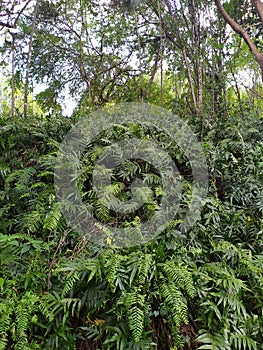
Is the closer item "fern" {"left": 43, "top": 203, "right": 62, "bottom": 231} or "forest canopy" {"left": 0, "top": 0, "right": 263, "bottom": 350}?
"forest canopy" {"left": 0, "top": 0, "right": 263, "bottom": 350}

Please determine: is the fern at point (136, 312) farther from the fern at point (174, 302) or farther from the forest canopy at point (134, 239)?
the fern at point (174, 302)

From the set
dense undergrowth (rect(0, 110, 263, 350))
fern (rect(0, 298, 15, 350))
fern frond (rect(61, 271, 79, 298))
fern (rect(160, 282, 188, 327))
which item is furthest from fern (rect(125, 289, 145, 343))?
fern (rect(0, 298, 15, 350))

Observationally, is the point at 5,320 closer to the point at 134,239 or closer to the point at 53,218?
the point at 53,218

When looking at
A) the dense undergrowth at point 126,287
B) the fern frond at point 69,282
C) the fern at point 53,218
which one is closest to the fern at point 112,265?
the dense undergrowth at point 126,287

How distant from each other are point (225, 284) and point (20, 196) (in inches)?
59.9

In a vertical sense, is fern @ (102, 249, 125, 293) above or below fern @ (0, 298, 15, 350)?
above

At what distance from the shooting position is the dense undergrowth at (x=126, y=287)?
60.7 inches

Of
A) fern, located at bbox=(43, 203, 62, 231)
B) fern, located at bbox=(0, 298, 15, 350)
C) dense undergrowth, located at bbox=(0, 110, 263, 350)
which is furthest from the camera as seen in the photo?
fern, located at bbox=(43, 203, 62, 231)

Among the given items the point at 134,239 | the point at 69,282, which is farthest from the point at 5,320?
the point at 134,239

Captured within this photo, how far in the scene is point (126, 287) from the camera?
5.32 feet

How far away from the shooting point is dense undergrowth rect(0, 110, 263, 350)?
154 cm

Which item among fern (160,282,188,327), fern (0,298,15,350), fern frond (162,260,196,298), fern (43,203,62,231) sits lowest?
fern (0,298,15,350)

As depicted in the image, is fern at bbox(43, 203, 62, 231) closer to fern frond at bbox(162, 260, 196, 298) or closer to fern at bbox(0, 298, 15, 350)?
fern at bbox(0, 298, 15, 350)

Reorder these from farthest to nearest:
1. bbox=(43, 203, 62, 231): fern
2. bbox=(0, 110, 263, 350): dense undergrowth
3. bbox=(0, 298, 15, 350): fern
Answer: bbox=(43, 203, 62, 231): fern < bbox=(0, 110, 263, 350): dense undergrowth < bbox=(0, 298, 15, 350): fern
